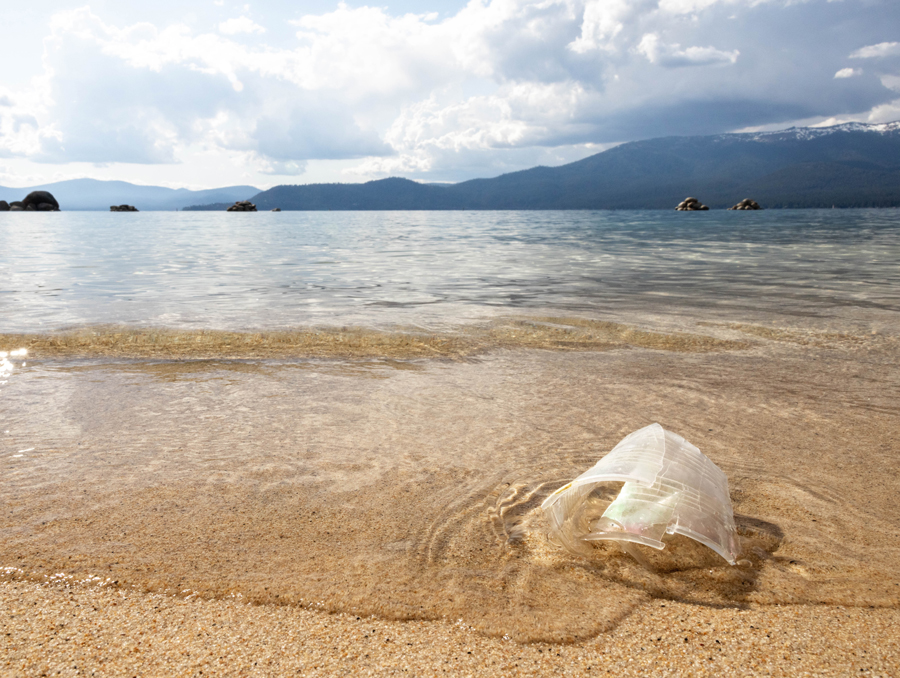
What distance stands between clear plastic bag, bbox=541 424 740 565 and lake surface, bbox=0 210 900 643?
0.15m

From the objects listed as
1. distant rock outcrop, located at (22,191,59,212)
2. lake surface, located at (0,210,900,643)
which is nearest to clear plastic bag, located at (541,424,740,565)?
lake surface, located at (0,210,900,643)

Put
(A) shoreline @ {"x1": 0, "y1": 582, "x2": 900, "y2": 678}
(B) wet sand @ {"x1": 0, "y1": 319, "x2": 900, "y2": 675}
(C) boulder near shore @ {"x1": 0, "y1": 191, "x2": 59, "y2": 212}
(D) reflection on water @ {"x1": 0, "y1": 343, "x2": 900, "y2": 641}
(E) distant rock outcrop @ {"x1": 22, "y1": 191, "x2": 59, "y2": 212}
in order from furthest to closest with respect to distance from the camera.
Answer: (C) boulder near shore @ {"x1": 0, "y1": 191, "x2": 59, "y2": 212} < (E) distant rock outcrop @ {"x1": 22, "y1": 191, "x2": 59, "y2": 212} < (D) reflection on water @ {"x1": 0, "y1": 343, "x2": 900, "y2": 641} < (B) wet sand @ {"x1": 0, "y1": 319, "x2": 900, "y2": 675} < (A) shoreline @ {"x1": 0, "y1": 582, "x2": 900, "y2": 678}

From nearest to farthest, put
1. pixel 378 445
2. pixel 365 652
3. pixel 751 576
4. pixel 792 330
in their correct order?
1. pixel 365 652
2. pixel 751 576
3. pixel 378 445
4. pixel 792 330

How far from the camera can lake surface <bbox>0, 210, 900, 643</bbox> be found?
2.98 meters

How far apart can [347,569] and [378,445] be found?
174cm

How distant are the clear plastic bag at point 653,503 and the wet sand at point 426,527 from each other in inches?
5.9

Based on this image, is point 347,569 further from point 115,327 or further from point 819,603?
point 115,327

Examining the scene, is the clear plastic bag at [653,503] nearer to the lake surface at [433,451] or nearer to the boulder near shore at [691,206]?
the lake surface at [433,451]

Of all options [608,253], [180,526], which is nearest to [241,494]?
[180,526]

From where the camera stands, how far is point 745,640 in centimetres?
253

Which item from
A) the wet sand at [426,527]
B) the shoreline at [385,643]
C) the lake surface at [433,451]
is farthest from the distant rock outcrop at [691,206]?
the shoreline at [385,643]

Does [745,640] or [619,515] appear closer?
[745,640]

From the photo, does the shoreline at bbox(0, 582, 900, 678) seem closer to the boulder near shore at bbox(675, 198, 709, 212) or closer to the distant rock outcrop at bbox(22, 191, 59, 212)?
the distant rock outcrop at bbox(22, 191, 59, 212)

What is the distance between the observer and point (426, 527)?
353 centimetres
